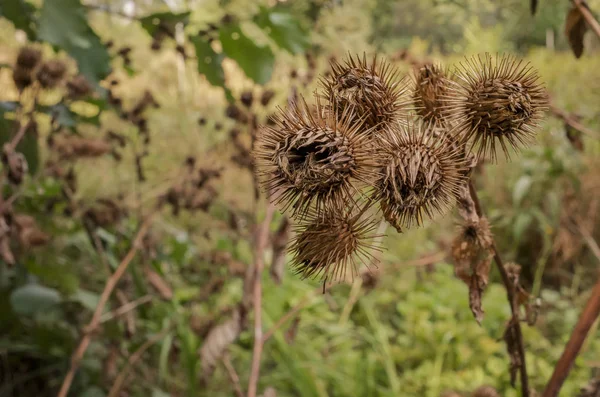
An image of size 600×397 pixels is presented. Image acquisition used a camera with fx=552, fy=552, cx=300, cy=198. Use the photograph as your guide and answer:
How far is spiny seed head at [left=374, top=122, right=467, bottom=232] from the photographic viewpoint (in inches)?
15.9

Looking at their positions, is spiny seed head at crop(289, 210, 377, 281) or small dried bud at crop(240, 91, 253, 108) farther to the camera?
small dried bud at crop(240, 91, 253, 108)

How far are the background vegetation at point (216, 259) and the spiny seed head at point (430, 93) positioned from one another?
102 mm

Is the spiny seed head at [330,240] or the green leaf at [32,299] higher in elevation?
the spiny seed head at [330,240]

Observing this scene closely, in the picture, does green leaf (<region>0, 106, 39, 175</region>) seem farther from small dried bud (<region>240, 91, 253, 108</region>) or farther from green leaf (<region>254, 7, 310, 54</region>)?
green leaf (<region>254, 7, 310, 54</region>)

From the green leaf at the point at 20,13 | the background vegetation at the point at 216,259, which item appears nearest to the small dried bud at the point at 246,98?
the background vegetation at the point at 216,259

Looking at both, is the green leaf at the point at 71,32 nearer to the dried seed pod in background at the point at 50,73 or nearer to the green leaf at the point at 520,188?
the dried seed pod in background at the point at 50,73

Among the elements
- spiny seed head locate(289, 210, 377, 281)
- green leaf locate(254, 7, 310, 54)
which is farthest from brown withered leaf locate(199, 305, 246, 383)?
spiny seed head locate(289, 210, 377, 281)

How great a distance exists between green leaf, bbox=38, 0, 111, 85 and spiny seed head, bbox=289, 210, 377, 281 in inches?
30.3

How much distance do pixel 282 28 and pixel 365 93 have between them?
0.87 metres

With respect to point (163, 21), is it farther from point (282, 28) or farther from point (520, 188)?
point (520, 188)

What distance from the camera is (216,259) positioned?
167cm

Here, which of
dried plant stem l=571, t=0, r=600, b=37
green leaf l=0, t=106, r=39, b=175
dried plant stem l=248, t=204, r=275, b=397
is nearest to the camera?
dried plant stem l=571, t=0, r=600, b=37

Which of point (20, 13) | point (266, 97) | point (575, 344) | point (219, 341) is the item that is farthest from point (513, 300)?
point (20, 13)

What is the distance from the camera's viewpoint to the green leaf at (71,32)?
Answer: 3.26 feet
